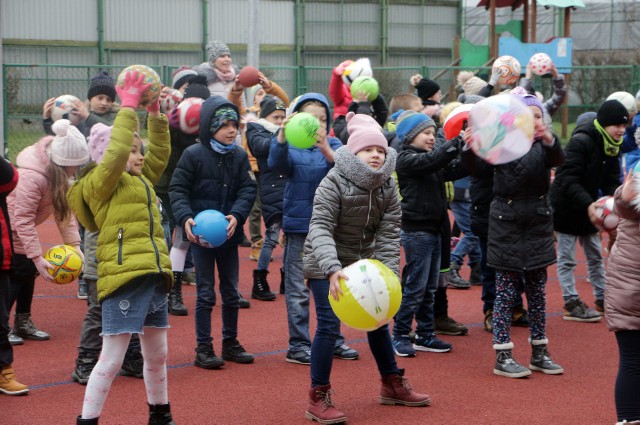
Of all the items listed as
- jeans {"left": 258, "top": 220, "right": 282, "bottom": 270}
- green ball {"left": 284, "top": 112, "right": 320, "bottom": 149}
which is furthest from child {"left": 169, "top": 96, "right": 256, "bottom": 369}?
jeans {"left": 258, "top": 220, "right": 282, "bottom": 270}

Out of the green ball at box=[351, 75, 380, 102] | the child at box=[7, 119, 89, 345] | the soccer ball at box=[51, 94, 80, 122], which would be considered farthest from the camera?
the soccer ball at box=[51, 94, 80, 122]

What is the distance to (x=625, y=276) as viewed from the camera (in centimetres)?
503

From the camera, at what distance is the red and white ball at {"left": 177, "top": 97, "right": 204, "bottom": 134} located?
27.9 feet

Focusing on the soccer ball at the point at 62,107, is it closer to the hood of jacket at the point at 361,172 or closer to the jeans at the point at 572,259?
the hood of jacket at the point at 361,172

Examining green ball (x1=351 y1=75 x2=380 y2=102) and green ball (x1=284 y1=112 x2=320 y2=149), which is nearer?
green ball (x1=284 y1=112 x2=320 y2=149)

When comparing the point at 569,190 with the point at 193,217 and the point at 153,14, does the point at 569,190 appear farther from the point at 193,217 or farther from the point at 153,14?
the point at 153,14

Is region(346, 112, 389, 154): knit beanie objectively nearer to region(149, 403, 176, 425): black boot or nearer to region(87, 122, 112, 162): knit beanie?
region(87, 122, 112, 162): knit beanie

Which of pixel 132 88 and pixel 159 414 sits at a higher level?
pixel 132 88

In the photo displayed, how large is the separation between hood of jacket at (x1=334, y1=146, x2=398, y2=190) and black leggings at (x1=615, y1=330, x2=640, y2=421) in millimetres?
1654

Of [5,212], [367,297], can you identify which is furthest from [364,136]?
[5,212]

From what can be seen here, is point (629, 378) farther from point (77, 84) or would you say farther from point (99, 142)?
point (77, 84)

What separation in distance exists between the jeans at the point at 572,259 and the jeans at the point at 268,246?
273cm

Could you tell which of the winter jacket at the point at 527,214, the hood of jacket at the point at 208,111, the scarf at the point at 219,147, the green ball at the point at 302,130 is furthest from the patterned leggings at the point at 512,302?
the hood of jacket at the point at 208,111

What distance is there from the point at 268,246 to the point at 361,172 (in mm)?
3950
